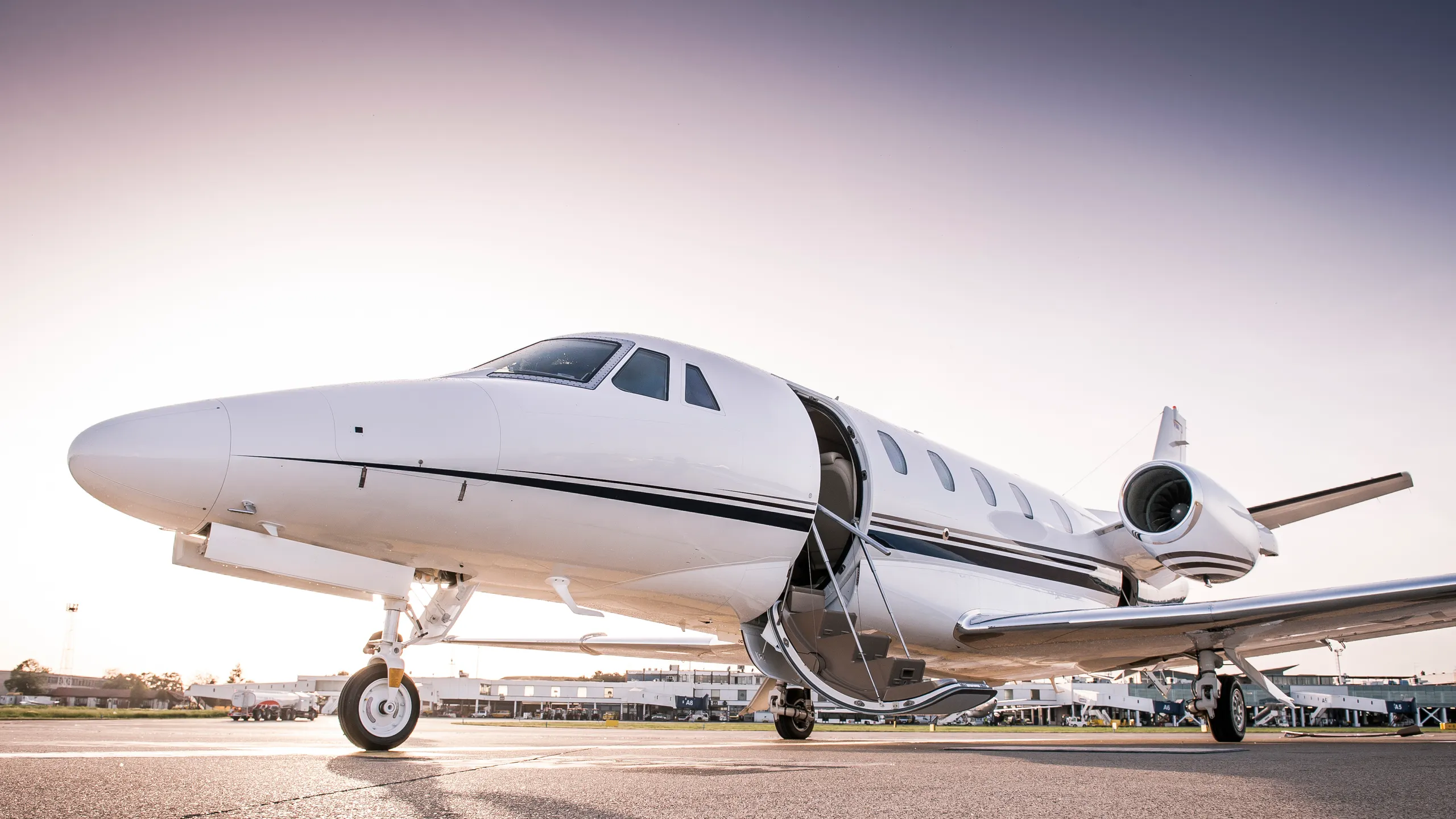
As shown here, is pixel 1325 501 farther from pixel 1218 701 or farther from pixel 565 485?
pixel 565 485

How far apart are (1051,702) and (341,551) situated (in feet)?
244

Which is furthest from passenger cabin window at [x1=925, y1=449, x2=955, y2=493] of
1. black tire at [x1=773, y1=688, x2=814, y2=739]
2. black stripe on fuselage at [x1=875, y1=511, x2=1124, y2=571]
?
black tire at [x1=773, y1=688, x2=814, y2=739]

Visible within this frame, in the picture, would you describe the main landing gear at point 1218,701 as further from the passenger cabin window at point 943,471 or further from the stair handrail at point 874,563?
the stair handrail at point 874,563

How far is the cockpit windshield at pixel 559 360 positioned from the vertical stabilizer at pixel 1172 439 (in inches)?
445

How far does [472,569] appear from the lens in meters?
7.05

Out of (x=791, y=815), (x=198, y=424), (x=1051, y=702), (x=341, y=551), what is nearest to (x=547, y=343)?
(x=341, y=551)

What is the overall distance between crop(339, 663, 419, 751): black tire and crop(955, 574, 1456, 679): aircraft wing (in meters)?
5.83

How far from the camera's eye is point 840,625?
917 centimetres

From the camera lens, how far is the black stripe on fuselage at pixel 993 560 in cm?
951

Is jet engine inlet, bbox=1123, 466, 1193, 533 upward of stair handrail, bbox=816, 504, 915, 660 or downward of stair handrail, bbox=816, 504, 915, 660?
upward

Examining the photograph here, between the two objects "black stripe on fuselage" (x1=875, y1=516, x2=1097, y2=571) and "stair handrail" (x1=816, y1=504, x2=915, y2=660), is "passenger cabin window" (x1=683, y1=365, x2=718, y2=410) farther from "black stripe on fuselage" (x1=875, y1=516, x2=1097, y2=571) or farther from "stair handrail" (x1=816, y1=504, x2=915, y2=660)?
"black stripe on fuselage" (x1=875, y1=516, x2=1097, y2=571)

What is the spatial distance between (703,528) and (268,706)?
33282 mm

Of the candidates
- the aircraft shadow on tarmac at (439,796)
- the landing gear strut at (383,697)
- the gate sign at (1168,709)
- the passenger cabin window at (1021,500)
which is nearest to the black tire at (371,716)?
the landing gear strut at (383,697)

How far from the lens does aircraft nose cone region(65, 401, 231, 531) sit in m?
5.29
